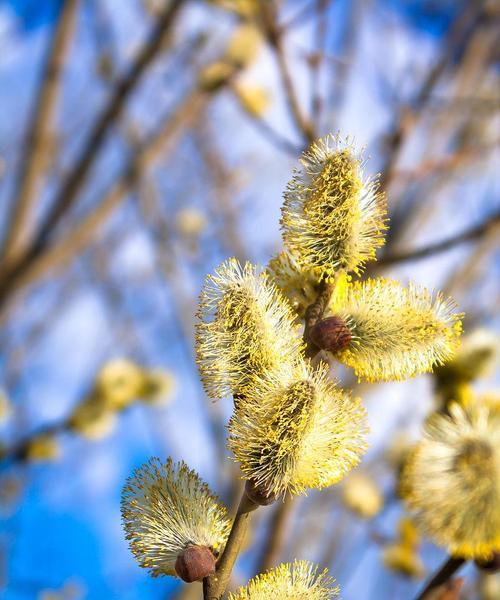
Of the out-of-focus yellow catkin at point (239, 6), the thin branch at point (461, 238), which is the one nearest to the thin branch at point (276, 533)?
the thin branch at point (461, 238)

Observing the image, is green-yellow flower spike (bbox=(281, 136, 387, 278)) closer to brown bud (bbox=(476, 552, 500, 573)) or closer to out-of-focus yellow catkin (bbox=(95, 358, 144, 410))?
brown bud (bbox=(476, 552, 500, 573))

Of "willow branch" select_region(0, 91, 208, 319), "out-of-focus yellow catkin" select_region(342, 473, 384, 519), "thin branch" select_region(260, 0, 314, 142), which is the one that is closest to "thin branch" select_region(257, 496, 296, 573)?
"out-of-focus yellow catkin" select_region(342, 473, 384, 519)

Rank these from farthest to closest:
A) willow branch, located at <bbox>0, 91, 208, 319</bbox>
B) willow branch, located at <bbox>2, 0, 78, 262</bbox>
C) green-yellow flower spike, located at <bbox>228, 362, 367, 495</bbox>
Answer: willow branch, located at <bbox>0, 91, 208, 319</bbox>
willow branch, located at <bbox>2, 0, 78, 262</bbox>
green-yellow flower spike, located at <bbox>228, 362, 367, 495</bbox>

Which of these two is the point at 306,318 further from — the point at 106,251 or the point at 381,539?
the point at 106,251

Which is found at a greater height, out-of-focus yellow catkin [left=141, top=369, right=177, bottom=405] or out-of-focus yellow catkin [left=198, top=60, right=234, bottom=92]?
out-of-focus yellow catkin [left=198, top=60, right=234, bottom=92]

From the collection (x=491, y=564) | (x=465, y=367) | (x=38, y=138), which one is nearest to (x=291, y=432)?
(x=491, y=564)
